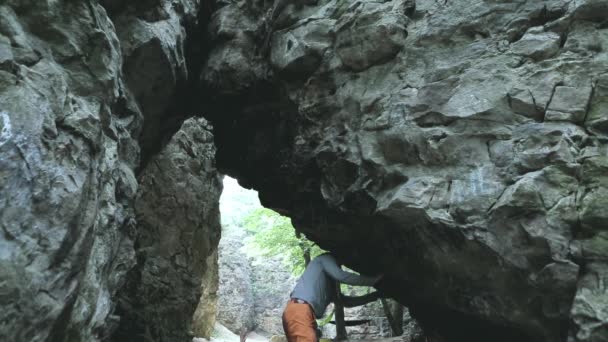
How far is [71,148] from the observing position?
15.6 feet

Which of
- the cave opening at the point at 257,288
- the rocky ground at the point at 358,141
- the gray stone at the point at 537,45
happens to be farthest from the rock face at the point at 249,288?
the gray stone at the point at 537,45

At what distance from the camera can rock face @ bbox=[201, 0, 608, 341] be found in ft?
17.8

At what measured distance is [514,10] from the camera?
6672 millimetres

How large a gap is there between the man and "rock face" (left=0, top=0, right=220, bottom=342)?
2.64 meters

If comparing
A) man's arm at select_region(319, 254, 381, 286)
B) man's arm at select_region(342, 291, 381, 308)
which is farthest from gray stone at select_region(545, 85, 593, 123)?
man's arm at select_region(342, 291, 381, 308)

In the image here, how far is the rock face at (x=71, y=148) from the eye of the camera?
157 inches

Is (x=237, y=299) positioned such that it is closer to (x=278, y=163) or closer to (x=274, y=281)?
(x=274, y=281)

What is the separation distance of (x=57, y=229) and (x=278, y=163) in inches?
229

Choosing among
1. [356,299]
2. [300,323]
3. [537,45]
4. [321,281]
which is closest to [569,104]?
[537,45]

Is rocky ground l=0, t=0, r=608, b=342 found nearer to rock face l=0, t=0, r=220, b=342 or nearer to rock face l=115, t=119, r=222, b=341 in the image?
rock face l=0, t=0, r=220, b=342

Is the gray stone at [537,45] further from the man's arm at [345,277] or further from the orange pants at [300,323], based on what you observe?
the orange pants at [300,323]

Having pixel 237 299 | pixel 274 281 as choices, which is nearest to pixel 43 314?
pixel 237 299

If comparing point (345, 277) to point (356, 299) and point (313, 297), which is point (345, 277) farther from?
point (356, 299)

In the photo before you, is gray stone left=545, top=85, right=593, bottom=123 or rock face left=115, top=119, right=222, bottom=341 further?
rock face left=115, top=119, right=222, bottom=341
